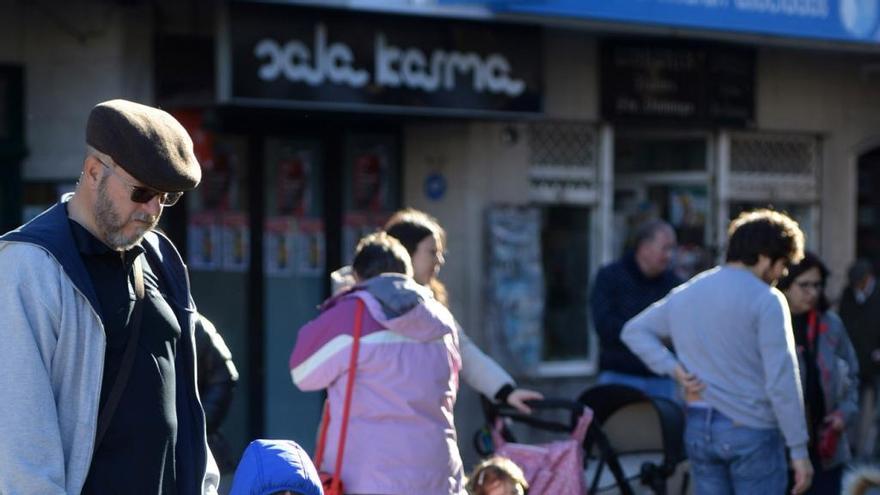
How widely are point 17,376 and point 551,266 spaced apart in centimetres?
847

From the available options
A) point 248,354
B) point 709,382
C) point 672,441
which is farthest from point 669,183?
point 709,382

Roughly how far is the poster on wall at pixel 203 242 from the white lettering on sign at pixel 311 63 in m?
1.28

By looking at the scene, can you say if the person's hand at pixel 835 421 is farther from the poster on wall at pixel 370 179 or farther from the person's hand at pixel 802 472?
the poster on wall at pixel 370 179

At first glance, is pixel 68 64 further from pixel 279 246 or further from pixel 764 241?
pixel 764 241

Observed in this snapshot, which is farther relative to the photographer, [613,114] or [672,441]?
[613,114]

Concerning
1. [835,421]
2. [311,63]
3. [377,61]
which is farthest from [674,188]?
[835,421]

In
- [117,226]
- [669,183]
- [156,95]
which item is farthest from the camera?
[669,183]

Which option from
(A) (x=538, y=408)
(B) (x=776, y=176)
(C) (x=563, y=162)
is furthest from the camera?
(B) (x=776, y=176)

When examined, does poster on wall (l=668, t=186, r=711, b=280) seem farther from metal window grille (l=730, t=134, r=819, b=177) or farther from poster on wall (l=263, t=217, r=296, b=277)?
poster on wall (l=263, t=217, r=296, b=277)

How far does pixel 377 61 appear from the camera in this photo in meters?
9.28

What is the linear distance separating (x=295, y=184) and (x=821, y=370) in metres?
4.52

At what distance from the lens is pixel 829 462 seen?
644cm

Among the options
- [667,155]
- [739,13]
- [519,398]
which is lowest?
[519,398]

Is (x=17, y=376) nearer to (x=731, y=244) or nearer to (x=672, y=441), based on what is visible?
(x=731, y=244)
